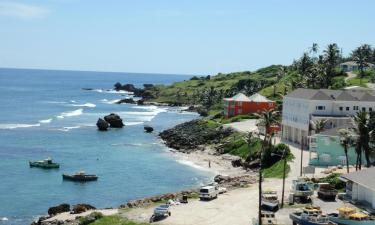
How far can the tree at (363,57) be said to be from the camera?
15562 centimetres

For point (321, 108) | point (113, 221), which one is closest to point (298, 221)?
point (113, 221)

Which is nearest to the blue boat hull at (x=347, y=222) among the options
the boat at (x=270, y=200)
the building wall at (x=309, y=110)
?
the boat at (x=270, y=200)

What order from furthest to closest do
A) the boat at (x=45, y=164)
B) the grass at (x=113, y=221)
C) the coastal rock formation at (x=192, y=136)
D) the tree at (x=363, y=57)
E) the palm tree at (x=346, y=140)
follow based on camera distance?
the tree at (x=363, y=57) < the coastal rock formation at (x=192, y=136) < the boat at (x=45, y=164) < the palm tree at (x=346, y=140) < the grass at (x=113, y=221)

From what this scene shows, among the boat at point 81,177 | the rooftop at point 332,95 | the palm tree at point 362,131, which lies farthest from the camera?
the rooftop at point 332,95

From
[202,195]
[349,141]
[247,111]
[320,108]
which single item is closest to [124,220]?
[202,195]

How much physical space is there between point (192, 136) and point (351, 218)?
76.1 metres

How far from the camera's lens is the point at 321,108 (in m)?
94.9

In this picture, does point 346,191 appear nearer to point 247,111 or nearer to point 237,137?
point 237,137

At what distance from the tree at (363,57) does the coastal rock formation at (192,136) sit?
4532cm

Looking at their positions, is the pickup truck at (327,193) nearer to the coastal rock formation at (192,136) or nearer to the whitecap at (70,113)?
the coastal rock formation at (192,136)

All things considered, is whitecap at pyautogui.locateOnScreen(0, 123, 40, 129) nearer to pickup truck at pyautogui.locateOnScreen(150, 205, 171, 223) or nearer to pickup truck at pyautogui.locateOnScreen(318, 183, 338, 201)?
pickup truck at pyautogui.locateOnScreen(150, 205, 171, 223)

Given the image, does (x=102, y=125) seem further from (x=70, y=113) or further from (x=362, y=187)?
(x=362, y=187)

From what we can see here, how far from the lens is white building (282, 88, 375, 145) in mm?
93500

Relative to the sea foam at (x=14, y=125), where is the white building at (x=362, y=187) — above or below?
above
